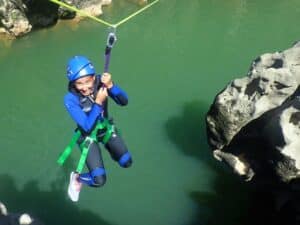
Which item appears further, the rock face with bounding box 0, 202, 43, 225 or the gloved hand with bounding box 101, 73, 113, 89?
the rock face with bounding box 0, 202, 43, 225

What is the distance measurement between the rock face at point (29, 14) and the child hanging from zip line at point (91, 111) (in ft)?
32.3

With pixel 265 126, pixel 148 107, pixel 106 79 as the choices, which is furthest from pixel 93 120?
pixel 148 107

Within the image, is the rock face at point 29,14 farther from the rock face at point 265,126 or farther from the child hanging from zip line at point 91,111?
the child hanging from zip line at point 91,111

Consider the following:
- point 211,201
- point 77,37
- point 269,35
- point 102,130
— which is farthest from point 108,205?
point 269,35

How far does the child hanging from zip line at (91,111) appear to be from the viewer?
21.1 ft

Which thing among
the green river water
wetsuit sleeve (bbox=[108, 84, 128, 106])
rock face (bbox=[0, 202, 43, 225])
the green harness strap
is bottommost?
the green river water

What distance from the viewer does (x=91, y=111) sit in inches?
256

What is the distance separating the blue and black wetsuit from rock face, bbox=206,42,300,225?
2.72 m

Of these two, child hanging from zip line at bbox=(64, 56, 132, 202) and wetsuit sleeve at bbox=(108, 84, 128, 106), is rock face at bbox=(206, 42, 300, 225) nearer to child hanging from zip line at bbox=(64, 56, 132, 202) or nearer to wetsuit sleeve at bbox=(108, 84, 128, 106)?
child hanging from zip line at bbox=(64, 56, 132, 202)

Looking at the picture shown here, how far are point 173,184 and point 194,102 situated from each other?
3.05 metres

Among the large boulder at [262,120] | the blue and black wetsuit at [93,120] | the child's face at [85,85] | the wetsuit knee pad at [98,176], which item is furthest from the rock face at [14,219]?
the large boulder at [262,120]

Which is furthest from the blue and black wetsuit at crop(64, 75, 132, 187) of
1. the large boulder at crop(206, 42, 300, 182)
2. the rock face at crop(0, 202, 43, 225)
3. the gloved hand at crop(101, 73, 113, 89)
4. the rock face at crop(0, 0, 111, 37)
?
the rock face at crop(0, 0, 111, 37)

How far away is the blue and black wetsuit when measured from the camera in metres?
6.62

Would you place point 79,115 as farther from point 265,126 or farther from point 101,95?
point 265,126
